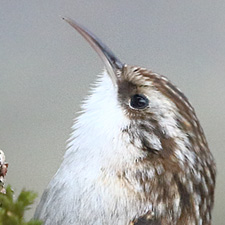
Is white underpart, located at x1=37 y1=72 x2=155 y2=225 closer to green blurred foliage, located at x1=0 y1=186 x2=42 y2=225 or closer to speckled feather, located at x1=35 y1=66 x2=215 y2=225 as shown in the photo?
speckled feather, located at x1=35 y1=66 x2=215 y2=225

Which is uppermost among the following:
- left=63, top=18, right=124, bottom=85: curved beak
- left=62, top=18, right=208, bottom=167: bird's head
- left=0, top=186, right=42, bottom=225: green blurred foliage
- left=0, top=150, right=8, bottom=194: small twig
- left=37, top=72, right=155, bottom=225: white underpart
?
left=63, top=18, right=124, bottom=85: curved beak

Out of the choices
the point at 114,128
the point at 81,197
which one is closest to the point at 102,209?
the point at 81,197

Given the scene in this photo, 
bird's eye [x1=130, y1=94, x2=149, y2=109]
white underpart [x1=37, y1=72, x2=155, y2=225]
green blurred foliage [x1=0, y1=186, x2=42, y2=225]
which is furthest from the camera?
bird's eye [x1=130, y1=94, x2=149, y2=109]

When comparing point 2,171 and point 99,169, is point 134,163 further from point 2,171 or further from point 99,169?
point 2,171

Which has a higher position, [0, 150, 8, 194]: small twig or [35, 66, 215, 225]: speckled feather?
[35, 66, 215, 225]: speckled feather

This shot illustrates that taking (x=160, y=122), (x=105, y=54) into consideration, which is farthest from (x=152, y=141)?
(x=105, y=54)

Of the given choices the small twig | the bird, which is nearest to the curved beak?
the bird

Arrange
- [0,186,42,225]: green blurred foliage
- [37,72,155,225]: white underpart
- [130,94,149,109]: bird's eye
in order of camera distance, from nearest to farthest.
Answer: [0,186,42,225]: green blurred foliage < [37,72,155,225]: white underpart < [130,94,149,109]: bird's eye

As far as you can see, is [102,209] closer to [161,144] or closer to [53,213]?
[53,213]
